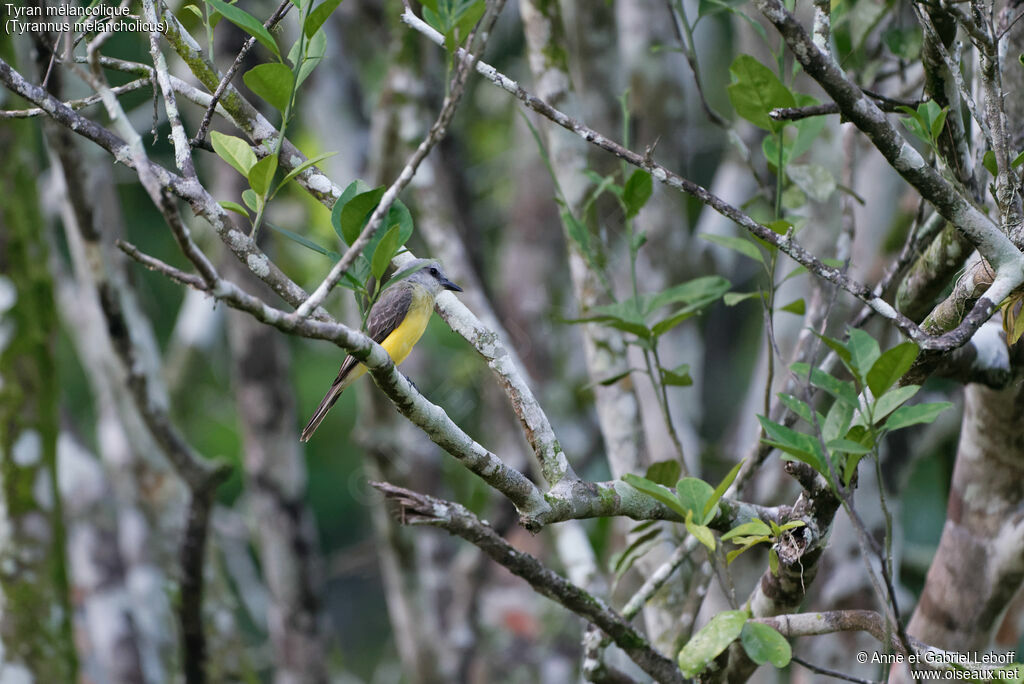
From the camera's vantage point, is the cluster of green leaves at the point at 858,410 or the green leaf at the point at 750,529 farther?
the green leaf at the point at 750,529

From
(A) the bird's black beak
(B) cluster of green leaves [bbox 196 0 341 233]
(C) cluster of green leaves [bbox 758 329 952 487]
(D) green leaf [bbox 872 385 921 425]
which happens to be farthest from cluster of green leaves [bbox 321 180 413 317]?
(A) the bird's black beak

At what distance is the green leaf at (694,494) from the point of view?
6.90 ft

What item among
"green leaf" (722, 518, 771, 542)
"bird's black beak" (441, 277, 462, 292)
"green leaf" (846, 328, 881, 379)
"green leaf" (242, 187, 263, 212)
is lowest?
"green leaf" (722, 518, 771, 542)

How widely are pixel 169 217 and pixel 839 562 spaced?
4.42 m

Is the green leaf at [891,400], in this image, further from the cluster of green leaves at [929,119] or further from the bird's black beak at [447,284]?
the bird's black beak at [447,284]

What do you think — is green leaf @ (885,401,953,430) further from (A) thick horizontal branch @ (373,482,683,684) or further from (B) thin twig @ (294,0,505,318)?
(B) thin twig @ (294,0,505,318)

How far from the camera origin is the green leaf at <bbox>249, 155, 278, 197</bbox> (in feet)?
5.82

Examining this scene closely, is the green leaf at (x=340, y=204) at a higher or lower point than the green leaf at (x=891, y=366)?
higher

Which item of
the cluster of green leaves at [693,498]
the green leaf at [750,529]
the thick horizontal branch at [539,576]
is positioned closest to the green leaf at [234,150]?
the thick horizontal branch at [539,576]

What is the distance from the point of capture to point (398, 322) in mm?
3656

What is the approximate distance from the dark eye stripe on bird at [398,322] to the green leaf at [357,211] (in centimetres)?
148

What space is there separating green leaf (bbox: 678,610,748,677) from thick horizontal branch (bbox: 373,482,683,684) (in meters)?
0.23

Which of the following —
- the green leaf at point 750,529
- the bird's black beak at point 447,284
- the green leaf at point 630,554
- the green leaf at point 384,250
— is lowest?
the green leaf at point 630,554

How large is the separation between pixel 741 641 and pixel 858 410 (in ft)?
1.79
